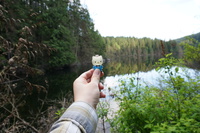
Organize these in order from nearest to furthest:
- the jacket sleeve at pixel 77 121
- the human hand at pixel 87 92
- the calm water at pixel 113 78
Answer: the jacket sleeve at pixel 77 121
the human hand at pixel 87 92
the calm water at pixel 113 78

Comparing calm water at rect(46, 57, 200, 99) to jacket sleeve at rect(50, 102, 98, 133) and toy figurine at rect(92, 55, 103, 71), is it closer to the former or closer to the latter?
toy figurine at rect(92, 55, 103, 71)

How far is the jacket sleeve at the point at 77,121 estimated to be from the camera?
68 centimetres

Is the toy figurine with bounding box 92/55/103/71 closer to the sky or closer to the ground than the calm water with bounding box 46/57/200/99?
A: closer to the sky

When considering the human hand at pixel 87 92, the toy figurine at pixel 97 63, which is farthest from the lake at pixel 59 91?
the human hand at pixel 87 92

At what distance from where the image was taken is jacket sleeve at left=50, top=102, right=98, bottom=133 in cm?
68

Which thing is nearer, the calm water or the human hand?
the human hand

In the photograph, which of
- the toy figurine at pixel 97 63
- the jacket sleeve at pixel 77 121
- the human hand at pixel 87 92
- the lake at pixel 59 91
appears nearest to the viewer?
the jacket sleeve at pixel 77 121

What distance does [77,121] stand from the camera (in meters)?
0.74

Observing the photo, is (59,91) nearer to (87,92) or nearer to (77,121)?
(87,92)

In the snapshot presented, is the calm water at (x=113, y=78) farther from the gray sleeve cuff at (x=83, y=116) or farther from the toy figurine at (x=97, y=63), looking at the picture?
the gray sleeve cuff at (x=83, y=116)

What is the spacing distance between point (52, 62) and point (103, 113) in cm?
1792

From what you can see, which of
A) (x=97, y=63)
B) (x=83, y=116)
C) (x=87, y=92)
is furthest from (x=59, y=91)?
(x=83, y=116)

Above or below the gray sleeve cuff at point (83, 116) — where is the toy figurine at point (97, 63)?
above

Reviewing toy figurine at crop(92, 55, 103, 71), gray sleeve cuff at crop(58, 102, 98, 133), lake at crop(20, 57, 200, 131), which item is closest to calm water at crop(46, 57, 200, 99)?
lake at crop(20, 57, 200, 131)
